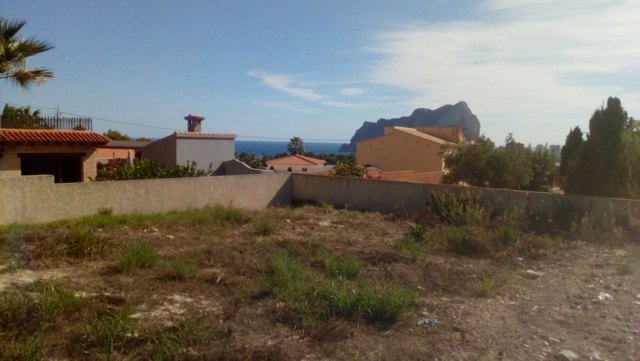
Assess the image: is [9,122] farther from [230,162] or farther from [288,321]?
[288,321]

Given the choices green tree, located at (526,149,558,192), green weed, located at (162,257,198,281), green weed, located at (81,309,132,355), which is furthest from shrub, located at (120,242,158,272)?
green tree, located at (526,149,558,192)

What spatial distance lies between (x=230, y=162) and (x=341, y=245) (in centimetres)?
1756

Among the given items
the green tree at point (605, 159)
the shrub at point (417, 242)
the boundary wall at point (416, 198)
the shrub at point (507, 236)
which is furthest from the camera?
the green tree at point (605, 159)

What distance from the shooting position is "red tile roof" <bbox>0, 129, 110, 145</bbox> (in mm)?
20484

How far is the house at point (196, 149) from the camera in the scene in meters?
28.5

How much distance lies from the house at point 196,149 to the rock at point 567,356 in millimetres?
24112

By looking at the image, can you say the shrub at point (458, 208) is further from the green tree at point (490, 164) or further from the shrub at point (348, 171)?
the green tree at point (490, 164)

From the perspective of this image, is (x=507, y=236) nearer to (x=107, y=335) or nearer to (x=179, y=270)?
(x=179, y=270)

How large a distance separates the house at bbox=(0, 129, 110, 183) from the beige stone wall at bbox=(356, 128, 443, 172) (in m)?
22.8

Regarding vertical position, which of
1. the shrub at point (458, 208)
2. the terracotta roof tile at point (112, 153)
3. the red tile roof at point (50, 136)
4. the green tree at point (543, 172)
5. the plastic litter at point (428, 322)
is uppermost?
the red tile roof at point (50, 136)

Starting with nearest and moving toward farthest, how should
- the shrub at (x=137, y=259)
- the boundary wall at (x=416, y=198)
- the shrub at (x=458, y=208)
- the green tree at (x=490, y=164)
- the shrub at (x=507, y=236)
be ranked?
the shrub at (x=137, y=259), the shrub at (x=507, y=236), the shrub at (x=458, y=208), the boundary wall at (x=416, y=198), the green tree at (x=490, y=164)

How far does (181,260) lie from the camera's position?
32.1ft

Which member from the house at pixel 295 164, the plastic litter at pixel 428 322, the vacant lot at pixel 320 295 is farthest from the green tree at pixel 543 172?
the plastic litter at pixel 428 322

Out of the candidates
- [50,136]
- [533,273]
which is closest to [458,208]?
[533,273]
